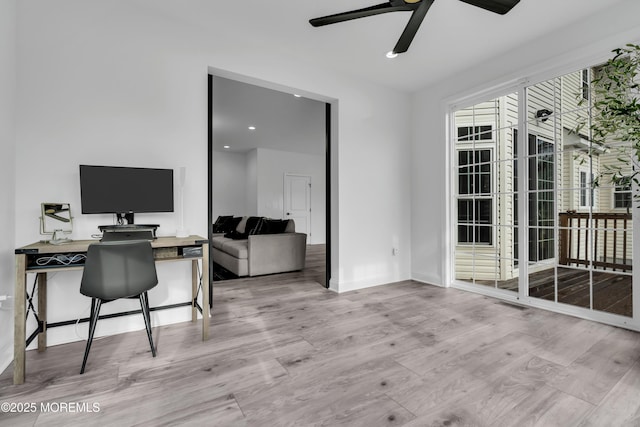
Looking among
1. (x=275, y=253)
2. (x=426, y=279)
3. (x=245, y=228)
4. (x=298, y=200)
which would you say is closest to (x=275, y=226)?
(x=275, y=253)

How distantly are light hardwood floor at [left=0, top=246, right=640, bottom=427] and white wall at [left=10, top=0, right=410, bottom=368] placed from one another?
2.21ft

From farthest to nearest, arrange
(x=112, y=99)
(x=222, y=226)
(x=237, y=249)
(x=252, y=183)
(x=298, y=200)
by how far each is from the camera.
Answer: (x=298, y=200) → (x=252, y=183) → (x=222, y=226) → (x=237, y=249) → (x=112, y=99)

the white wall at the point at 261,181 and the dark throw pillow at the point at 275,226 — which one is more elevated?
the white wall at the point at 261,181

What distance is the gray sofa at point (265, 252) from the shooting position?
4.55 m

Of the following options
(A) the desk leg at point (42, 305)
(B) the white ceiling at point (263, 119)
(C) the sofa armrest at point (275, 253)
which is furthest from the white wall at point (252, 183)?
(A) the desk leg at point (42, 305)

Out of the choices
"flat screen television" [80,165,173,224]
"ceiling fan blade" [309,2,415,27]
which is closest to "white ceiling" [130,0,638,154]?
"ceiling fan blade" [309,2,415,27]

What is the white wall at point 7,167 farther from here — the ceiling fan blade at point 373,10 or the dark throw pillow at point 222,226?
the dark throw pillow at point 222,226

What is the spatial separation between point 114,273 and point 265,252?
2781 millimetres

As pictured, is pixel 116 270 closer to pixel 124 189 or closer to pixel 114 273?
pixel 114 273

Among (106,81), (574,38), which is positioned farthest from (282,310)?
(574,38)

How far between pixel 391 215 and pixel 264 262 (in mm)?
2076

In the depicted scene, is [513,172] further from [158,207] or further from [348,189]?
[158,207]

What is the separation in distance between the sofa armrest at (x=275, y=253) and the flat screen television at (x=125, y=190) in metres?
2.13

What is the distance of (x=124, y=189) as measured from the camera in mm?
2361
